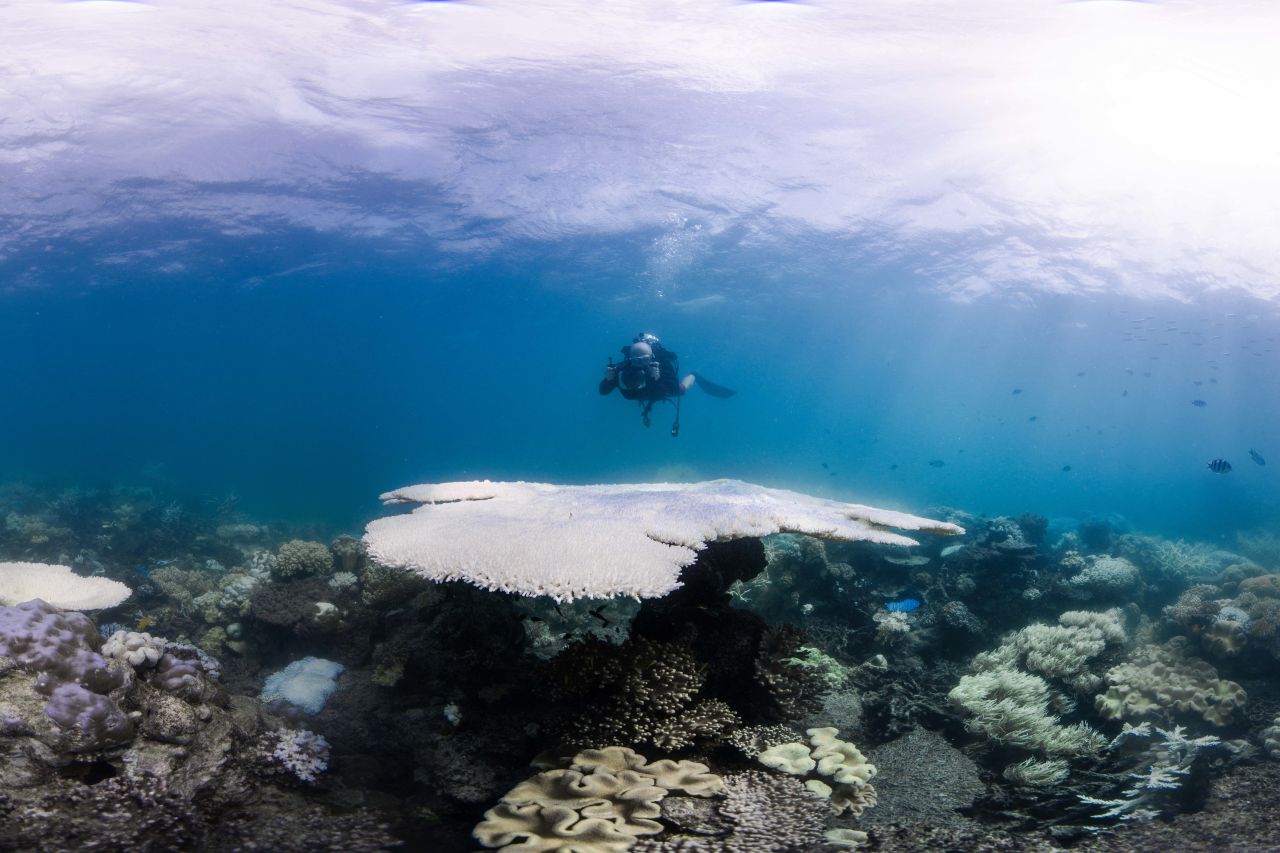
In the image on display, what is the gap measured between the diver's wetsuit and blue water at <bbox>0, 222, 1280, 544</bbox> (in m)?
19.5

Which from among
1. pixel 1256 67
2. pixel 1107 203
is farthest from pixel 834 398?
pixel 1256 67

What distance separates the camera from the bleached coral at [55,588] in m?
4.31

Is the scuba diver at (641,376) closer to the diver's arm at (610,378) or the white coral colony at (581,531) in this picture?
the diver's arm at (610,378)

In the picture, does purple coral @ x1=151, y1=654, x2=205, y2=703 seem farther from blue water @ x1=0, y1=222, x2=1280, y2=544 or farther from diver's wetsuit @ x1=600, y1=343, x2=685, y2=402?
blue water @ x1=0, y1=222, x2=1280, y2=544

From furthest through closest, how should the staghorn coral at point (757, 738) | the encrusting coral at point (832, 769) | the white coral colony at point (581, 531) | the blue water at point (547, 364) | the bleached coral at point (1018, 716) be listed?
1. the blue water at point (547, 364)
2. the bleached coral at point (1018, 716)
3. the staghorn coral at point (757, 738)
4. the encrusting coral at point (832, 769)
5. the white coral colony at point (581, 531)

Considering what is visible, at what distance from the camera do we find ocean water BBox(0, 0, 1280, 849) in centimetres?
1248

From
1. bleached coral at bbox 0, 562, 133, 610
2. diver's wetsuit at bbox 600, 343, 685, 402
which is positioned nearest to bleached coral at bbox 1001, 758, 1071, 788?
bleached coral at bbox 0, 562, 133, 610

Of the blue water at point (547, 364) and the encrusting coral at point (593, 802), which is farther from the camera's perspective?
the blue water at point (547, 364)

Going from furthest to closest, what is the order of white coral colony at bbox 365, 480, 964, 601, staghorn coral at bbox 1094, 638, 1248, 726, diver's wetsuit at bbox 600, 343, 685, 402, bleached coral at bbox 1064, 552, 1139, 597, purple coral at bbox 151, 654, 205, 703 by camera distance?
1. diver's wetsuit at bbox 600, 343, 685, 402
2. bleached coral at bbox 1064, 552, 1139, 597
3. staghorn coral at bbox 1094, 638, 1248, 726
4. purple coral at bbox 151, 654, 205, 703
5. white coral colony at bbox 365, 480, 964, 601

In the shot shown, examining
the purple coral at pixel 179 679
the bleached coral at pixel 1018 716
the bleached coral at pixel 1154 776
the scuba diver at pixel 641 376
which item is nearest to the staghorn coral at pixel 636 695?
the purple coral at pixel 179 679

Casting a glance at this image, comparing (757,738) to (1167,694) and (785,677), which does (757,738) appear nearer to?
(785,677)

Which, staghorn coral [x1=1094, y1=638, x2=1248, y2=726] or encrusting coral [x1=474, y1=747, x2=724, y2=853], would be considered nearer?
encrusting coral [x1=474, y1=747, x2=724, y2=853]

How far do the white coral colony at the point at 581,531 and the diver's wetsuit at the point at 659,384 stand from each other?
17.0 feet

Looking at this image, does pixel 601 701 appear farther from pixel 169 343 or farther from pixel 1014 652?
pixel 169 343
